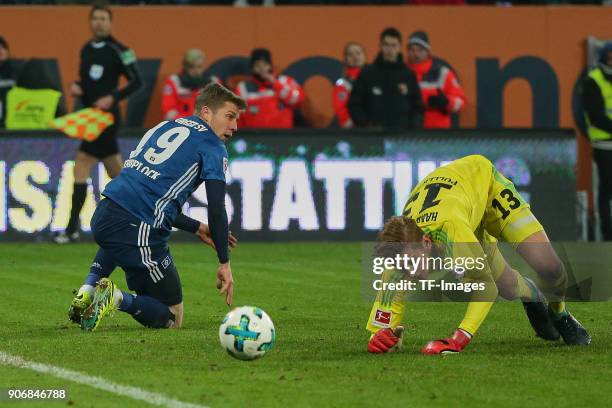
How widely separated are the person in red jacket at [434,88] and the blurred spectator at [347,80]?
669 millimetres

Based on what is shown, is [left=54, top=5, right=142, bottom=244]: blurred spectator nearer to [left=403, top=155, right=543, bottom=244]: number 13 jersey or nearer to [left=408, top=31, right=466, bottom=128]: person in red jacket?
[left=408, top=31, right=466, bottom=128]: person in red jacket

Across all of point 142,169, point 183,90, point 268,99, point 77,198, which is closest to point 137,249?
point 142,169

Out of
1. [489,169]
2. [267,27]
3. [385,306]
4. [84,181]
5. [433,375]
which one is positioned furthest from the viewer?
[267,27]

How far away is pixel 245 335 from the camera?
316 inches

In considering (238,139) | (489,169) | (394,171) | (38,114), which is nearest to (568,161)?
(394,171)

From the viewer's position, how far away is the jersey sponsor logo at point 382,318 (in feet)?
27.9

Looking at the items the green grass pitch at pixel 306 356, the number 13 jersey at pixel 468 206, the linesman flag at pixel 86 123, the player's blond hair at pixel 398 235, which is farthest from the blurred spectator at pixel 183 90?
the player's blond hair at pixel 398 235

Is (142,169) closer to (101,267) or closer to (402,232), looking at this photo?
(101,267)

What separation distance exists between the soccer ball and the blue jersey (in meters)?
1.37

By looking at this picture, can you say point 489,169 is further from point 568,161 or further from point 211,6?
point 211,6

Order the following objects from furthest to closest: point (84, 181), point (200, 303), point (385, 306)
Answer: point (84, 181) → point (200, 303) → point (385, 306)

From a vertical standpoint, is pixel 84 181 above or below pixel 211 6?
below

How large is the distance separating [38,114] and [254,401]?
468 inches

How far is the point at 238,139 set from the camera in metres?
17.5
